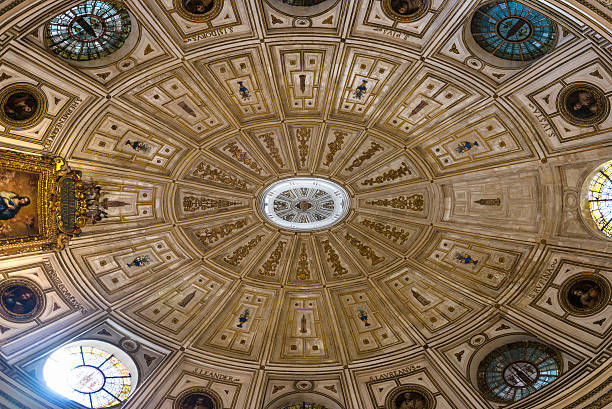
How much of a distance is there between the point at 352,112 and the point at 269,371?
1286cm

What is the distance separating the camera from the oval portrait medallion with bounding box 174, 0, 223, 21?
20.0 metres

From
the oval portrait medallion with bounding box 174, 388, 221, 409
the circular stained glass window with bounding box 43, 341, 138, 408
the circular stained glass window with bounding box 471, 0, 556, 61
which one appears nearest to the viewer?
the circular stained glass window with bounding box 471, 0, 556, 61

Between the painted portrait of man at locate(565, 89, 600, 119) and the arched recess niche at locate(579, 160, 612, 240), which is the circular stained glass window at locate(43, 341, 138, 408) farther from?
the painted portrait of man at locate(565, 89, 600, 119)

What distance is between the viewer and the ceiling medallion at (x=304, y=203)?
2825 centimetres

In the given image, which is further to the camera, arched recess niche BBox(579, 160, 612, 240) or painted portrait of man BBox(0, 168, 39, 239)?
arched recess niche BBox(579, 160, 612, 240)

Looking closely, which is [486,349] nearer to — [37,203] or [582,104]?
[582,104]

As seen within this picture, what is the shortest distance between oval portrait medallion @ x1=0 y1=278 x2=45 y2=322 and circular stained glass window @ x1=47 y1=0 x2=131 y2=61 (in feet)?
29.9

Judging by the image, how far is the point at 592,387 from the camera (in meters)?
20.7

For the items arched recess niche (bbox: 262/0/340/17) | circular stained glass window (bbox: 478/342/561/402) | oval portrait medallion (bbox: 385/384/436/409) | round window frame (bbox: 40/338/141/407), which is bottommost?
round window frame (bbox: 40/338/141/407)

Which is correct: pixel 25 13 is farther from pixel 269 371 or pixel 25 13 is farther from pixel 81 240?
pixel 269 371

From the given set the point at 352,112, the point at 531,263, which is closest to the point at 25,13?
the point at 352,112

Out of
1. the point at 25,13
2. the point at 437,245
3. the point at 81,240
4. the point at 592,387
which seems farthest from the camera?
the point at 437,245

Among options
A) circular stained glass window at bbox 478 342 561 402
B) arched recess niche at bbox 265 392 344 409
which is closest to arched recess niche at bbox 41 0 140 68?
arched recess niche at bbox 265 392 344 409

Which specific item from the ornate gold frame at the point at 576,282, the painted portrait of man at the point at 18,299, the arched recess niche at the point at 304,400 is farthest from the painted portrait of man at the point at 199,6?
the ornate gold frame at the point at 576,282
